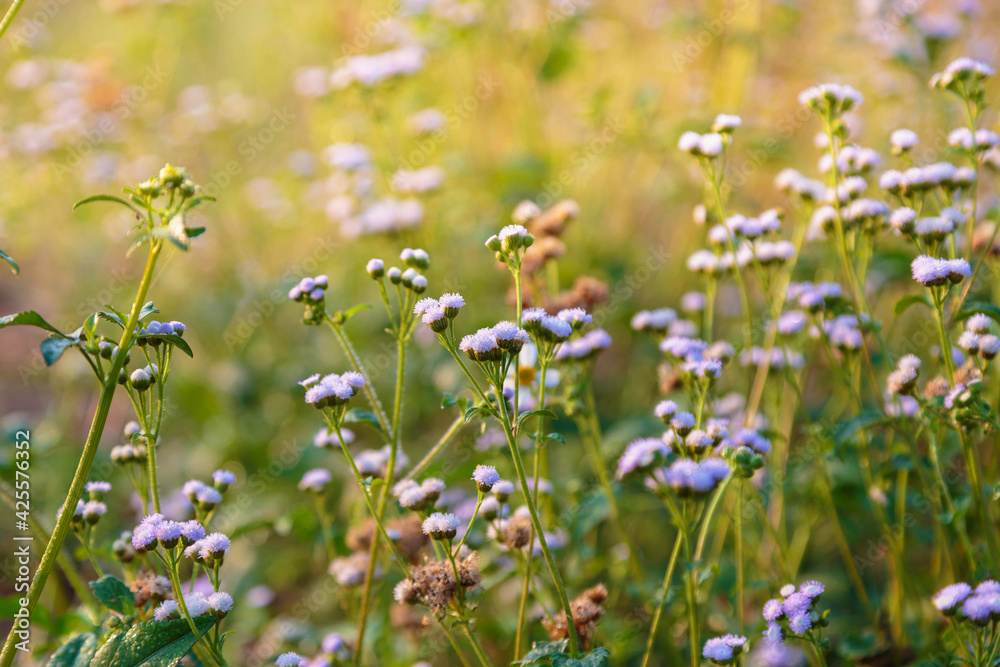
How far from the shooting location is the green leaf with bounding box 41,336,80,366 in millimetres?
1551

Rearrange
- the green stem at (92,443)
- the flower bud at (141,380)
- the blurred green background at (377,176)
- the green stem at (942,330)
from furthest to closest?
the blurred green background at (377,176) < the green stem at (942,330) < the flower bud at (141,380) < the green stem at (92,443)

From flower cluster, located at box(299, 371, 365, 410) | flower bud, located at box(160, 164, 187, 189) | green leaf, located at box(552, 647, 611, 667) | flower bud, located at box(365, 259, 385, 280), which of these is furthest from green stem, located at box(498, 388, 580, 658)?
flower bud, located at box(160, 164, 187, 189)

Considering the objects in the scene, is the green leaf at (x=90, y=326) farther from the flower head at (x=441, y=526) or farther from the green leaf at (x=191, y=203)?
the flower head at (x=441, y=526)

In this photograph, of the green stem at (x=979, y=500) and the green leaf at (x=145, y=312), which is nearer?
the green leaf at (x=145, y=312)

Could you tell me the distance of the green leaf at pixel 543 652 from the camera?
1.90m

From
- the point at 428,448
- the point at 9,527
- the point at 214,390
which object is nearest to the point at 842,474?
the point at 428,448

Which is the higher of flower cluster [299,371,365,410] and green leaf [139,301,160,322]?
green leaf [139,301,160,322]

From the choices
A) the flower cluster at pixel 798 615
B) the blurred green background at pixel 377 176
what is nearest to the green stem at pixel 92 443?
the blurred green background at pixel 377 176

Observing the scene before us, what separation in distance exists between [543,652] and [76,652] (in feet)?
3.89

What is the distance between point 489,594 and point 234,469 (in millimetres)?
1686

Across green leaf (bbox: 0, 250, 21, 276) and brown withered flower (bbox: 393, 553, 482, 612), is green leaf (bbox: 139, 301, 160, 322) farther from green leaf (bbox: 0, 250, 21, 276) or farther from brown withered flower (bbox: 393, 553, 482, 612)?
brown withered flower (bbox: 393, 553, 482, 612)

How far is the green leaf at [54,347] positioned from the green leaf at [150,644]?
683 mm

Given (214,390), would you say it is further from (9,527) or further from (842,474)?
(842,474)

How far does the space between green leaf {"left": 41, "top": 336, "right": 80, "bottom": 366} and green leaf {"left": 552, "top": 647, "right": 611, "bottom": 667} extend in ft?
4.27
